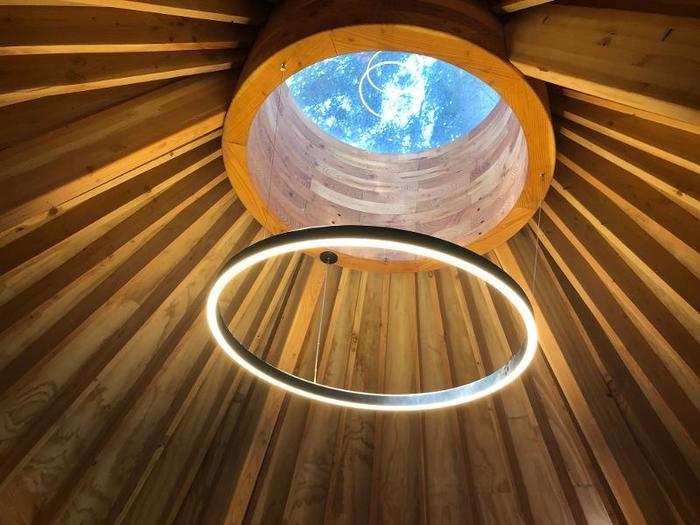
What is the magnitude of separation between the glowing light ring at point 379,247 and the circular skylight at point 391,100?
2825 millimetres

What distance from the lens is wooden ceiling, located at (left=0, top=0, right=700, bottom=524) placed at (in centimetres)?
284

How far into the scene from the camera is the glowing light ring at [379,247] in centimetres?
213

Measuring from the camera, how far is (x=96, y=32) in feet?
9.07

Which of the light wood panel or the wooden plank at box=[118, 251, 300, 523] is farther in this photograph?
the wooden plank at box=[118, 251, 300, 523]

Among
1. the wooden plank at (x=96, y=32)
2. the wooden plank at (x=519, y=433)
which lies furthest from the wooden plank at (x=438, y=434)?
the wooden plank at (x=96, y=32)

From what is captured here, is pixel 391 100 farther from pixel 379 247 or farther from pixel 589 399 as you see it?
pixel 379 247

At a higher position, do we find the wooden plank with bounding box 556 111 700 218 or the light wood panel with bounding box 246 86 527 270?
the light wood panel with bounding box 246 86 527 270

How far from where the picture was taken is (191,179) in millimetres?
4141

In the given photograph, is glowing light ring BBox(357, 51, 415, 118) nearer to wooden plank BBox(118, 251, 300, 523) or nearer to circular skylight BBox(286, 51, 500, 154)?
circular skylight BBox(286, 51, 500, 154)

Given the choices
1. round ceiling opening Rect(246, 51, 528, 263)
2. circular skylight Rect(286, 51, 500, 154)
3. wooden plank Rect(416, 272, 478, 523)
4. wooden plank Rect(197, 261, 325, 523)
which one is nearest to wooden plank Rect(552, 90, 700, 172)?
round ceiling opening Rect(246, 51, 528, 263)

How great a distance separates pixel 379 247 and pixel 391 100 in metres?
4.61

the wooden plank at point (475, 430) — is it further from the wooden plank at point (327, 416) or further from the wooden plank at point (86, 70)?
the wooden plank at point (86, 70)

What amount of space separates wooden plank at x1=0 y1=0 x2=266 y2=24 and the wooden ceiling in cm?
2

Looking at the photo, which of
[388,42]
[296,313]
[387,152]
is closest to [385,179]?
[387,152]
